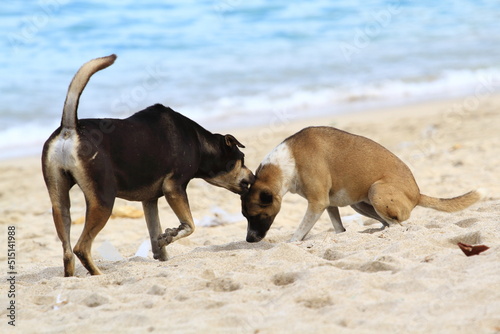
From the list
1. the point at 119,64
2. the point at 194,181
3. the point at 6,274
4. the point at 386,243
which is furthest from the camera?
the point at 119,64

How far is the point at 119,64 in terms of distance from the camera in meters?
17.3

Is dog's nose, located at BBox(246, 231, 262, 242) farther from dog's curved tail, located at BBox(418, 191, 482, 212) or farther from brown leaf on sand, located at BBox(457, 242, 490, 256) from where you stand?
brown leaf on sand, located at BBox(457, 242, 490, 256)

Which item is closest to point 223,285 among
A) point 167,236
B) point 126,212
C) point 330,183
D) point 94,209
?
point 94,209

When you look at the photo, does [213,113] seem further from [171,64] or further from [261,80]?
[171,64]

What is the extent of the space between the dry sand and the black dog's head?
20.8 inches

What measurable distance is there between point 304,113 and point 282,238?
7726 mm

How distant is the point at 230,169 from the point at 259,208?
452 millimetres

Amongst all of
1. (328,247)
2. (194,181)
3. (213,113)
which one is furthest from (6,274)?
(213,113)

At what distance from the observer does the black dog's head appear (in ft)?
20.2

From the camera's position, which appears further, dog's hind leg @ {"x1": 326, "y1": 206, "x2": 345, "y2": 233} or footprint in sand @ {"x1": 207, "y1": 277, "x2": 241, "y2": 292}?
dog's hind leg @ {"x1": 326, "y1": 206, "x2": 345, "y2": 233}

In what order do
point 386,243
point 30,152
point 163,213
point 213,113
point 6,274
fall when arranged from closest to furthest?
point 386,243
point 6,274
point 163,213
point 30,152
point 213,113

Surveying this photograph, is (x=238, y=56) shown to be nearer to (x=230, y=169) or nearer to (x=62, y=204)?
(x=230, y=169)

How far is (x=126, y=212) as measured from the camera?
27.7 ft

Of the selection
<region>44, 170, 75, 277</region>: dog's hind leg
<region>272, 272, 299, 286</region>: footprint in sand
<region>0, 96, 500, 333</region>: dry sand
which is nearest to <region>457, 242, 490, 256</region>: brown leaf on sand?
<region>0, 96, 500, 333</region>: dry sand
